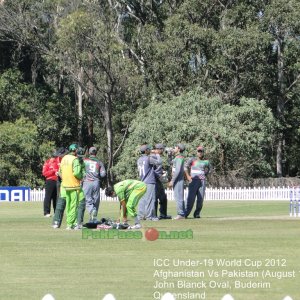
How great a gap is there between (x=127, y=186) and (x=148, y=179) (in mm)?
3854

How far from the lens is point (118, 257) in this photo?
17.0 m

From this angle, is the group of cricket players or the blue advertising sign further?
the blue advertising sign

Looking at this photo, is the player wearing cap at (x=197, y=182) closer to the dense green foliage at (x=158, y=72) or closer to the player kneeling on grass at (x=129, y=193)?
the player kneeling on grass at (x=129, y=193)

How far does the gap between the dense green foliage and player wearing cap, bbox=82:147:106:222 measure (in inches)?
1228

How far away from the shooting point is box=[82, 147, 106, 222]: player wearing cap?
82.5ft

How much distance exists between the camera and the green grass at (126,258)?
13.2 metres

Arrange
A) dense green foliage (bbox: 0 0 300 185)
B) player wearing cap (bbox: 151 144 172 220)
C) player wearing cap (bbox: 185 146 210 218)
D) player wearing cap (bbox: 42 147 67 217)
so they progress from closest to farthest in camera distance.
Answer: player wearing cap (bbox: 151 144 172 220) < player wearing cap (bbox: 185 146 210 218) < player wearing cap (bbox: 42 147 67 217) < dense green foliage (bbox: 0 0 300 185)

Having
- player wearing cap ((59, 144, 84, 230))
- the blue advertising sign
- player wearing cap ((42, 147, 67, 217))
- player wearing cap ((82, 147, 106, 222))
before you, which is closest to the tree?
the blue advertising sign

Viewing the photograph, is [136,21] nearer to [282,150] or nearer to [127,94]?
[127,94]

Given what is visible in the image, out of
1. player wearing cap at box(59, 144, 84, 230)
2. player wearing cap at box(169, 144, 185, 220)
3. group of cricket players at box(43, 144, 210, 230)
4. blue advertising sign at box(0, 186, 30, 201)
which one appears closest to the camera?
player wearing cap at box(59, 144, 84, 230)

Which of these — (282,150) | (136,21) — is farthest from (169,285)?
(282,150)

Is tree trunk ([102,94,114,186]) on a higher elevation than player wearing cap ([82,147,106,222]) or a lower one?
higher

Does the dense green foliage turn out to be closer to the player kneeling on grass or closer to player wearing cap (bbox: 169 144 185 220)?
player wearing cap (bbox: 169 144 185 220)

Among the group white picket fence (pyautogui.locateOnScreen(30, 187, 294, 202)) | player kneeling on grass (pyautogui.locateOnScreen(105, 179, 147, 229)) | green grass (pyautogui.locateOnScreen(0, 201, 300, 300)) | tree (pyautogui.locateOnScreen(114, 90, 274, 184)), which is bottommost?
green grass (pyautogui.locateOnScreen(0, 201, 300, 300))
